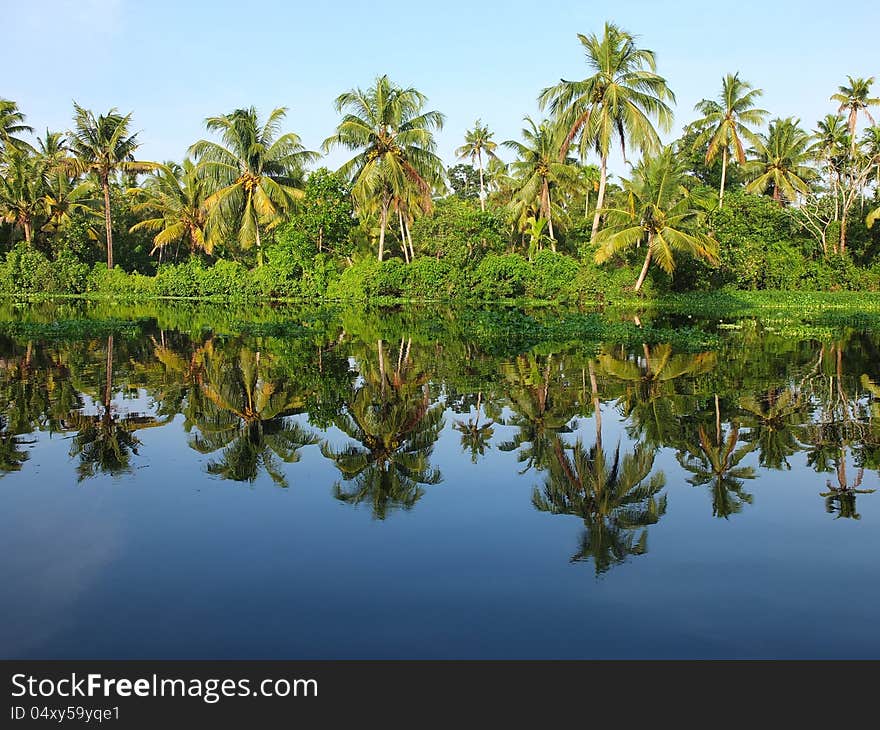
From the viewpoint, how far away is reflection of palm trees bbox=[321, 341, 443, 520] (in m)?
6.65

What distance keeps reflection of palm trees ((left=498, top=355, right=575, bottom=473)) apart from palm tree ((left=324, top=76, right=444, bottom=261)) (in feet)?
71.6

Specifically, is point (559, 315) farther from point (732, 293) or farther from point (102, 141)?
point (102, 141)

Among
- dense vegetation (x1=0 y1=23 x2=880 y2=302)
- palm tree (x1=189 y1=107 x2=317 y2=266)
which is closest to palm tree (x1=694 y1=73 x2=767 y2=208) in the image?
dense vegetation (x1=0 y1=23 x2=880 y2=302)

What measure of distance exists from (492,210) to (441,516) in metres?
33.2

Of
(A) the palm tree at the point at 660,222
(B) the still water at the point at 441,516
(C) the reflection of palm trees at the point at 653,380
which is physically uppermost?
(A) the palm tree at the point at 660,222

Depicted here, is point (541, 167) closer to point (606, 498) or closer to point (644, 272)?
point (644, 272)

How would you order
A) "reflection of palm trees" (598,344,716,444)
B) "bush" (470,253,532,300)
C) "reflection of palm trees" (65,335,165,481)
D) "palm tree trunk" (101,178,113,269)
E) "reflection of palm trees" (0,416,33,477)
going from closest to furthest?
"reflection of palm trees" (0,416,33,477)
"reflection of palm trees" (65,335,165,481)
"reflection of palm trees" (598,344,716,444)
"bush" (470,253,532,300)
"palm tree trunk" (101,178,113,269)

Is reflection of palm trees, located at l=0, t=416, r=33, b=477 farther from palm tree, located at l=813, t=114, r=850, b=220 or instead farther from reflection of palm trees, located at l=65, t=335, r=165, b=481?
palm tree, located at l=813, t=114, r=850, b=220

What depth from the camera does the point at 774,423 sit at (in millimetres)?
9156

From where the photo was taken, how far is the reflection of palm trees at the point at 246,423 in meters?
7.66

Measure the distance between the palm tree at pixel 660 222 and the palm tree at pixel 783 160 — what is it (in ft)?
41.6

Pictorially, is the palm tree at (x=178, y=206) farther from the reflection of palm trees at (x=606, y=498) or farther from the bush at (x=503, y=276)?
the reflection of palm trees at (x=606, y=498)

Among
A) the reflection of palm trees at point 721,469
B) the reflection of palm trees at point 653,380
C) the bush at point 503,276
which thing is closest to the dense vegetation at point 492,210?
the bush at point 503,276

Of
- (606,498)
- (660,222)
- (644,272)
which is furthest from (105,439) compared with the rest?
(644,272)
